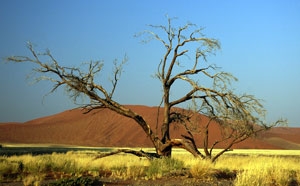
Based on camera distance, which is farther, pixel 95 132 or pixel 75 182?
pixel 95 132

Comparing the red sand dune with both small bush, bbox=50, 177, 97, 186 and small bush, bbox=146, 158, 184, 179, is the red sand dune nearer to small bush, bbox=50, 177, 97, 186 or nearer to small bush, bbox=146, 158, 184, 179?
small bush, bbox=146, 158, 184, 179

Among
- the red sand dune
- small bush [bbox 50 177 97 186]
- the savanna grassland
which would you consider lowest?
small bush [bbox 50 177 97 186]

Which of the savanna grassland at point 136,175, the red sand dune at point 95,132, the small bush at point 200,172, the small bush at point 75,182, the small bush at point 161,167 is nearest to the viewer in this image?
the small bush at point 75,182

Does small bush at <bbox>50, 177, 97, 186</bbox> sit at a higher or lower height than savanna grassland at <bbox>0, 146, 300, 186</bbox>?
lower

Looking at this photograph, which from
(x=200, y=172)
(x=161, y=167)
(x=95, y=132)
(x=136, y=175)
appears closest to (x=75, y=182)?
(x=136, y=175)

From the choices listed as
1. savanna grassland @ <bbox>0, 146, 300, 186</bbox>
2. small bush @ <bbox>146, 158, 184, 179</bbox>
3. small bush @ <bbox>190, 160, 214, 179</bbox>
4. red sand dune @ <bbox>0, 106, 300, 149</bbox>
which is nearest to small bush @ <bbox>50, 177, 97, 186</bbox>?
savanna grassland @ <bbox>0, 146, 300, 186</bbox>

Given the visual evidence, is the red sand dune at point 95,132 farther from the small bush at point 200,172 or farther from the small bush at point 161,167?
the small bush at point 200,172

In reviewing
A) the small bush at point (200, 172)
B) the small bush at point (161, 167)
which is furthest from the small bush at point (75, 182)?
the small bush at point (200, 172)

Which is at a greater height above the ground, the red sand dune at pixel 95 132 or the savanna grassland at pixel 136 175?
the red sand dune at pixel 95 132

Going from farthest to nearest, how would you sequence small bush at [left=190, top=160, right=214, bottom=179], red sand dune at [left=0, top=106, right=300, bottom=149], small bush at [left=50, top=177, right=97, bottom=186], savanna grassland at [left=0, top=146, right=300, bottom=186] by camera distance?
red sand dune at [left=0, top=106, right=300, bottom=149] < small bush at [left=190, top=160, right=214, bottom=179] < savanna grassland at [left=0, top=146, right=300, bottom=186] < small bush at [left=50, top=177, right=97, bottom=186]

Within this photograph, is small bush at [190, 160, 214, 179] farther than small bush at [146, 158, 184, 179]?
No

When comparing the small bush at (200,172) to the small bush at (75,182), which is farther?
the small bush at (200,172)

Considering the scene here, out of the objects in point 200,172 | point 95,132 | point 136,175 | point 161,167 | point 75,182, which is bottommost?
point 75,182

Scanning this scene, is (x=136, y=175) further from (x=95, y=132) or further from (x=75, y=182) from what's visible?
(x=95, y=132)
